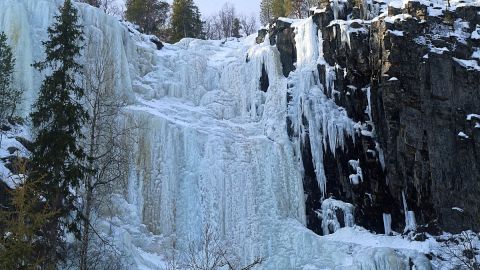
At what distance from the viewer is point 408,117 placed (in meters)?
23.5

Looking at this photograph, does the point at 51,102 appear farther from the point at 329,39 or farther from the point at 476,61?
the point at 476,61

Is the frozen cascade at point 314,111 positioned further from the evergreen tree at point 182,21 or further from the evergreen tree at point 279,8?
the evergreen tree at point 182,21

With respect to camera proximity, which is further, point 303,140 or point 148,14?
point 148,14

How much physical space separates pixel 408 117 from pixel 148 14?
2292cm

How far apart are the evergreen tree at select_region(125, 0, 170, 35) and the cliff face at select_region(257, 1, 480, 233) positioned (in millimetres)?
18503

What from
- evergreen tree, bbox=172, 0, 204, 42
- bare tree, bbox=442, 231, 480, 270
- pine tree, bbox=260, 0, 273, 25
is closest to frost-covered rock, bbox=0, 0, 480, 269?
bare tree, bbox=442, 231, 480, 270

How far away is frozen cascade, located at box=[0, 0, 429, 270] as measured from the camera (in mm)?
20812

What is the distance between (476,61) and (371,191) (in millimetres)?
7262

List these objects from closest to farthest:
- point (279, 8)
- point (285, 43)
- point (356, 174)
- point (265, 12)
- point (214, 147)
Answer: point (214, 147) → point (356, 174) → point (285, 43) → point (279, 8) → point (265, 12)

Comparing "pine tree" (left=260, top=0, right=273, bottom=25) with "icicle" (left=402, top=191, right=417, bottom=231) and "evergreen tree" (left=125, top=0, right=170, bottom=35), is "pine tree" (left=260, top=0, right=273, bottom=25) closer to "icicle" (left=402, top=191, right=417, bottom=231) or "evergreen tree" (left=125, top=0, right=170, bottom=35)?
"evergreen tree" (left=125, top=0, right=170, bottom=35)

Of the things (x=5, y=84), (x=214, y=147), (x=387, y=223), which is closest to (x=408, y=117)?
(x=387, y=223)

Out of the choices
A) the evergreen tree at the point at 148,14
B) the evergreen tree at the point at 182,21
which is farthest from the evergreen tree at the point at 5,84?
the evergreen tree at the point at 182,21

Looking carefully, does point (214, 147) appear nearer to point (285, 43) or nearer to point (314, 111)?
point (314, 111)

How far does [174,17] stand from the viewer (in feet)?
130
